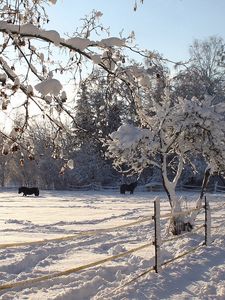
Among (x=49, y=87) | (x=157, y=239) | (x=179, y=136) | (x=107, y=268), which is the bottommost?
(x=107, y=268)

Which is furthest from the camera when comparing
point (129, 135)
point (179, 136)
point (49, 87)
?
point (129, 135)

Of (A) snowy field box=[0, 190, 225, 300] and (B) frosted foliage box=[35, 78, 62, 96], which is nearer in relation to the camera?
(B) frosted foliage box=[35, 78, 62, 96]

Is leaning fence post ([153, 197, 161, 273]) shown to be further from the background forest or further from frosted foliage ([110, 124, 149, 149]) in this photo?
frosted foliage ([110, 124, 149, 149])

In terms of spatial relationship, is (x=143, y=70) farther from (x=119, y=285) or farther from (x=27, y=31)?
(x=119, y=285)

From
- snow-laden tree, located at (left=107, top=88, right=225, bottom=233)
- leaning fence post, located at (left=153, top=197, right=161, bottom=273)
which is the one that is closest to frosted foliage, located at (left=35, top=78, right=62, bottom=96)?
leaning fence post, located at (left=153, top=197, right=161, bottom=273)

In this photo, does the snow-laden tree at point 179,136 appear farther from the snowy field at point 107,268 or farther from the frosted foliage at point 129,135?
the snowy field at point 107,268

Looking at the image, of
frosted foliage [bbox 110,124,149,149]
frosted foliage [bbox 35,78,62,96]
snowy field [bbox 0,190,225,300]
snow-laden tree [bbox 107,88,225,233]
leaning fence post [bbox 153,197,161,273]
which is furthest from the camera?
frosted foliage [bbox 110,124,149,149]

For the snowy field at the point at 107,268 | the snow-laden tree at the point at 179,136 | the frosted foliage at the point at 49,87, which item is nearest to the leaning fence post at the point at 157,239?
the snowy field at the point at 107,268

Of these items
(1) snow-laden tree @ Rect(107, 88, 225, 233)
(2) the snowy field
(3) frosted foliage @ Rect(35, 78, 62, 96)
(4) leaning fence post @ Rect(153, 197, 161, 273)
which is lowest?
(2) the snowy field

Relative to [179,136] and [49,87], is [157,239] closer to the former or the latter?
[49,87]

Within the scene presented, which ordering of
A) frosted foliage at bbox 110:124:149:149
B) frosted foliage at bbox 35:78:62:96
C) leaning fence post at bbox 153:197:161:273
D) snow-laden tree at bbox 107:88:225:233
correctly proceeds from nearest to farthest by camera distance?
frosted foliage at bbox 35:78:62:96 < leaning fence post at bbox 153:197:161:273 < snow-laden tree at bbox 107:88:225:233 < frosted foliage at bbox 110:124:149:149

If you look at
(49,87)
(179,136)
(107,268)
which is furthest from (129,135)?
(49,87)

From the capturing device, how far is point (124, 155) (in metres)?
16.4

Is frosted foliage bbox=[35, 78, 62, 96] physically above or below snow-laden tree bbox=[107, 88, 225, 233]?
below
